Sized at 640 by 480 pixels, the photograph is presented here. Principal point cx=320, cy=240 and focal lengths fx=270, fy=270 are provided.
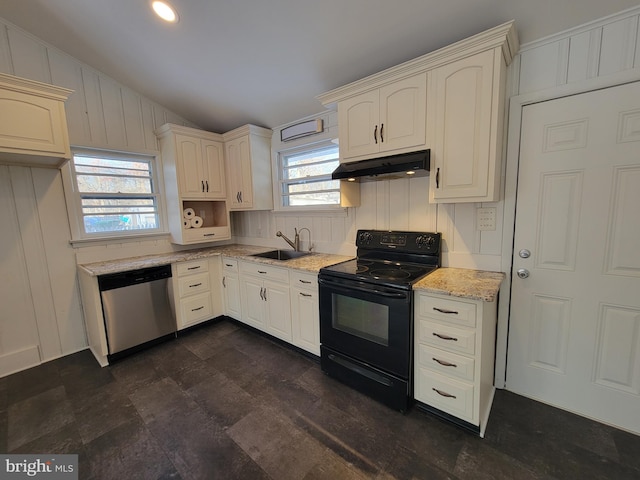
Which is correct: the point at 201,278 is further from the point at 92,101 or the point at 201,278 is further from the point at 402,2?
the point at 402,2

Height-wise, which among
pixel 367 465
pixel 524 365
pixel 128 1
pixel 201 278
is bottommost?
pixel 367 465

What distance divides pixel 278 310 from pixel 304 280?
0.52 metres

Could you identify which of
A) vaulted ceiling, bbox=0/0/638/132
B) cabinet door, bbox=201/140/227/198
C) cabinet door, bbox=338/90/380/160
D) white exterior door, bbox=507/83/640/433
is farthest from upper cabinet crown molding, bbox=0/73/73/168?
white exterior door, bbox=507/83/640/433

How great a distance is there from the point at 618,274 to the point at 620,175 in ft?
1.91

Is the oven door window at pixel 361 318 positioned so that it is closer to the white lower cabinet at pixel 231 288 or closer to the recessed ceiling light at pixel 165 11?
the white lower cabinet at pixel 231 288

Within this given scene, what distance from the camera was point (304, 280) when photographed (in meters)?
2.43

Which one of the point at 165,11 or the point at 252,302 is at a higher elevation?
the point at 165,11

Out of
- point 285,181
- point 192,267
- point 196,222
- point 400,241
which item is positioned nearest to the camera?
point 400,241

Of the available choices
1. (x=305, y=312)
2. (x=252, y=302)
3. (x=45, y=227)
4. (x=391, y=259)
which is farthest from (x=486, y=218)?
(x=45, y=227)

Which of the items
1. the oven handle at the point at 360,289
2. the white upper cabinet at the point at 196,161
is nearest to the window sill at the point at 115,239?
the white upper cabinet at the point at 196,161

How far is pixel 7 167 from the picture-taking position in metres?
2.37

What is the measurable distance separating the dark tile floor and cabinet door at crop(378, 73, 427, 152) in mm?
1935

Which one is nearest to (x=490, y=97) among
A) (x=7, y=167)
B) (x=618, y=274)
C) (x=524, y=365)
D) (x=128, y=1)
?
(x=618, y=274)

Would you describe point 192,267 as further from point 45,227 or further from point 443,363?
point 443,363
